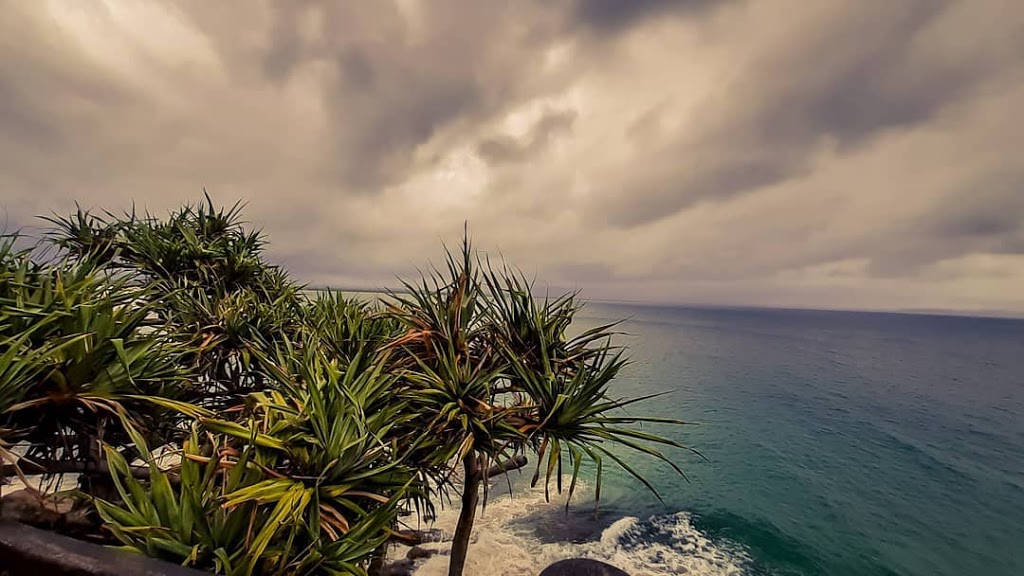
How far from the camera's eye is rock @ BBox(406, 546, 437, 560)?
26.0 feet

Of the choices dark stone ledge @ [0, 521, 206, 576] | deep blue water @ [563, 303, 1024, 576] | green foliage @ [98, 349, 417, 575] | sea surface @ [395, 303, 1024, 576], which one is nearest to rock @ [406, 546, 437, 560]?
sea surface @ [395, 303, 1024, 576]

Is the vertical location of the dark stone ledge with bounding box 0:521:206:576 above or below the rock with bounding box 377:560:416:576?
above

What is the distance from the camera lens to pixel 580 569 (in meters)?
4.68

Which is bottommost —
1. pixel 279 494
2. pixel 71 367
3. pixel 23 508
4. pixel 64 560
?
pixel 23 508

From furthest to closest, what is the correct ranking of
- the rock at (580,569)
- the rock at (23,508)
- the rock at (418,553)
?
the rock at (418,553), the rock at (580,569), the rock at (23,508)

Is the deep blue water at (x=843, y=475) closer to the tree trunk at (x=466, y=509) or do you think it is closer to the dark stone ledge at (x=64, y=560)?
the tree trunk at (x=466, y=509)

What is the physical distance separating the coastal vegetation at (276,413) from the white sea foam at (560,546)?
386cm

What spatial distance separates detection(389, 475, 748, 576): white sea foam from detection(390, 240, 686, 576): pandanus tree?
3815mm

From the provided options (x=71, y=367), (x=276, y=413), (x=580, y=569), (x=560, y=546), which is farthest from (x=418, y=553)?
(x=71, y=367)

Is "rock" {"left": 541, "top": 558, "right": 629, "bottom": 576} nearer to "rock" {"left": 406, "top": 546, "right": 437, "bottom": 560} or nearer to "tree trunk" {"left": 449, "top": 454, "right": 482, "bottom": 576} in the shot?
"tree trunk" {"left": 449, "top": 454, "right": 482, "bottom": 576}

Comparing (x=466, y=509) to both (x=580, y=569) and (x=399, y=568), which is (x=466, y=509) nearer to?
(x=580, y=569)

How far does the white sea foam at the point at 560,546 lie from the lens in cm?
820

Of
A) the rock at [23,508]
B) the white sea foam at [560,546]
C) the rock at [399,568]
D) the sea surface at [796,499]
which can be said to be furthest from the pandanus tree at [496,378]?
the rock at [23,508]

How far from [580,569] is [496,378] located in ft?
8.44
